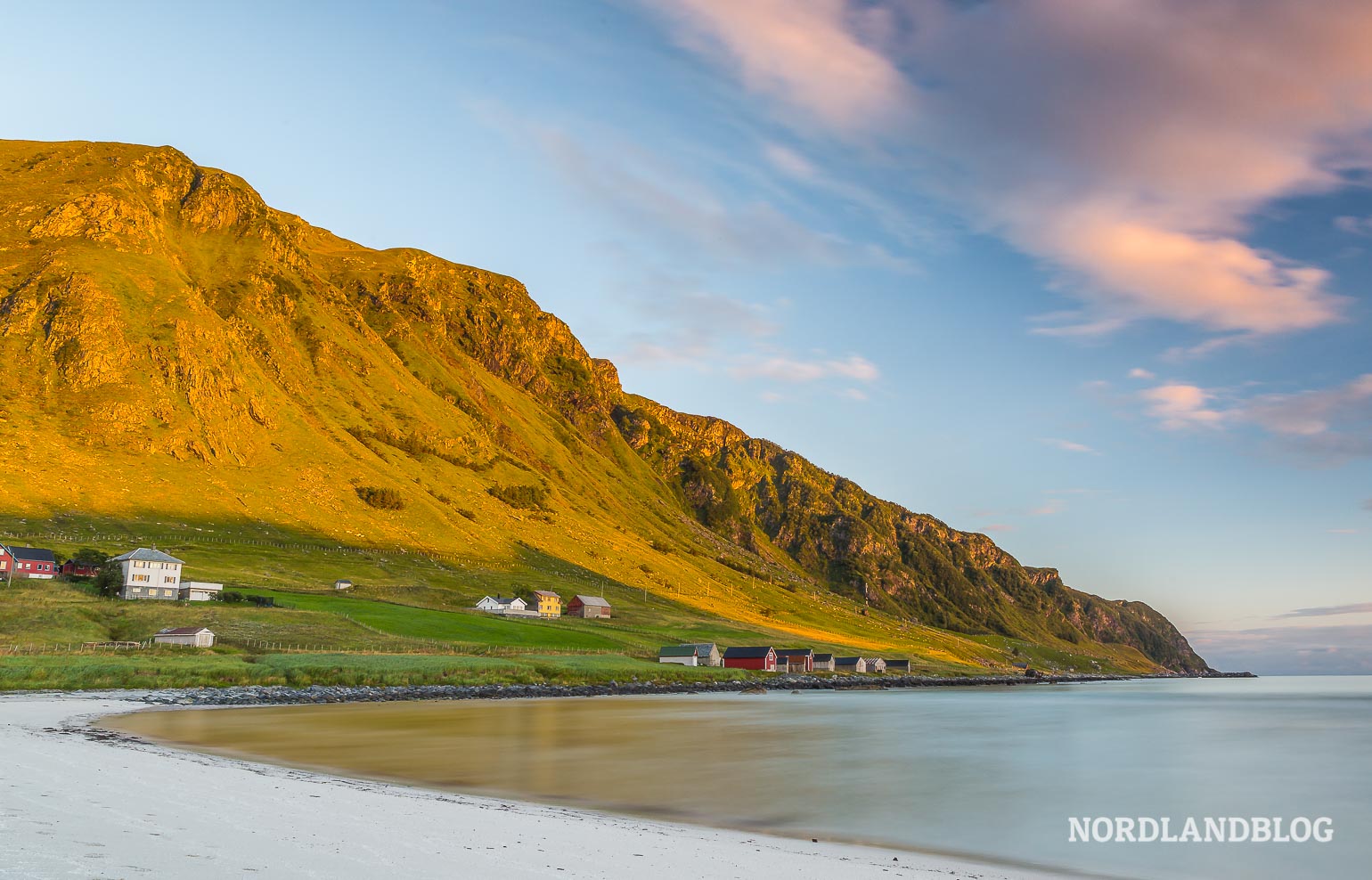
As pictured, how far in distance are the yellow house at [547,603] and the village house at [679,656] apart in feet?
122

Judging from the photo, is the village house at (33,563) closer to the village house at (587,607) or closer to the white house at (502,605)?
the white house at (502,605)

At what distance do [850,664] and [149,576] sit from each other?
419ft

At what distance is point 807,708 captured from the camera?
271 ft


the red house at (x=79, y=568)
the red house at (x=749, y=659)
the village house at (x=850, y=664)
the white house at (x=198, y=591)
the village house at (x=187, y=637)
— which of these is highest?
the red house at (x=79, y=568)

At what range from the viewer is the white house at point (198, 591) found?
386 feet

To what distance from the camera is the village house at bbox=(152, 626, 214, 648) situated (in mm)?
85750

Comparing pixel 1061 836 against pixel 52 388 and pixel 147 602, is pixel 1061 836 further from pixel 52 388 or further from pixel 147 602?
pixel 52 388

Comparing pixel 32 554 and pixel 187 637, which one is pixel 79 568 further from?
pixel 187 637

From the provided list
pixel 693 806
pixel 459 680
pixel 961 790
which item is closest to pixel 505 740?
pixel 693 806

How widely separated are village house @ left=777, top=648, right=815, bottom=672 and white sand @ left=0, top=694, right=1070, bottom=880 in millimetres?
145915

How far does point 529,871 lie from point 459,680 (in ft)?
246

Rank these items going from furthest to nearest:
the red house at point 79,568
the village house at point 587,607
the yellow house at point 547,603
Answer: the village house at point 587,607 → the yellow house at point 547,603 → the red house at point 79,568

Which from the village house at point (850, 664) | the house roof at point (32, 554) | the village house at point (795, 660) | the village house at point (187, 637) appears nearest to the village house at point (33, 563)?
the house roof at point (32, 554)

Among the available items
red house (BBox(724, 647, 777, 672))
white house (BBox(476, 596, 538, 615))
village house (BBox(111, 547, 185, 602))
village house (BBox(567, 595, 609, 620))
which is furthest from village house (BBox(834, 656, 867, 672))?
village house (BBox(111, 547, 185, 602))
